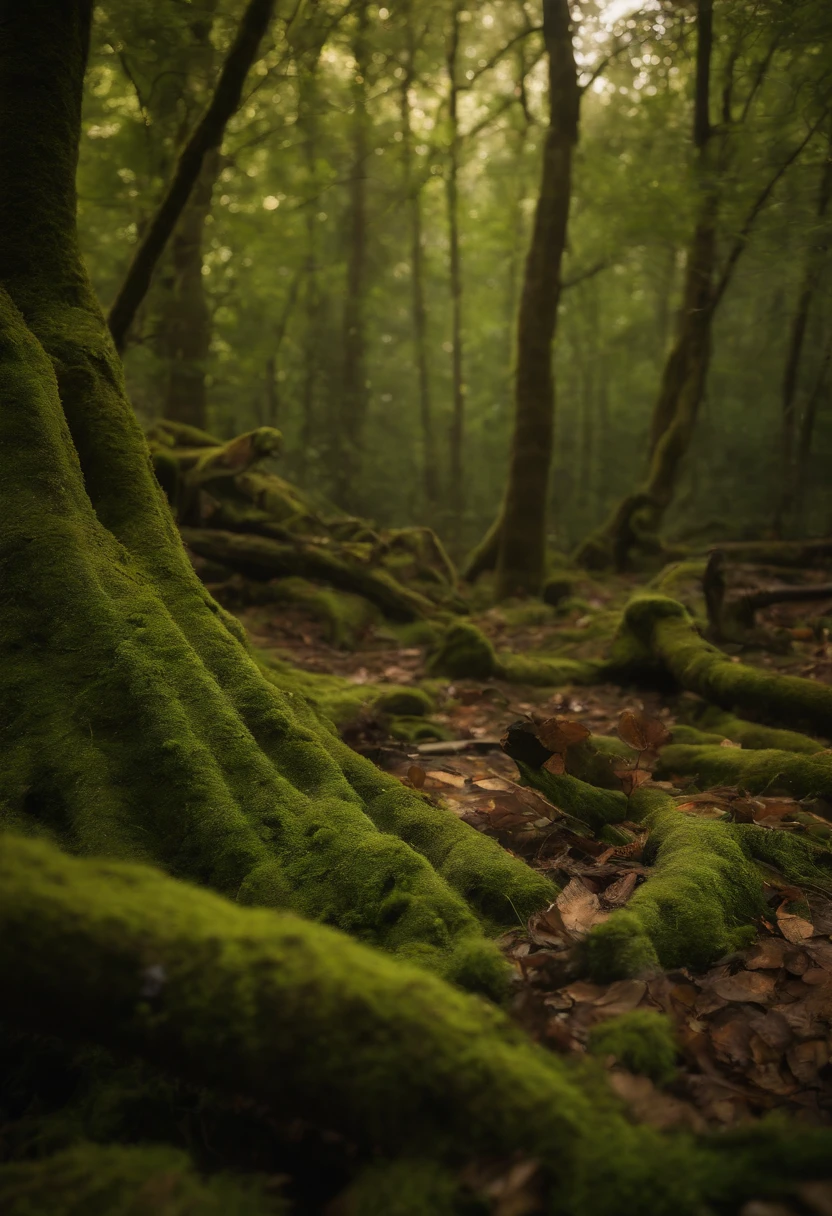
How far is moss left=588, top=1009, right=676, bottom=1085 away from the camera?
1.69 m

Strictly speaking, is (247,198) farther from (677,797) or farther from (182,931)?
(182,931)

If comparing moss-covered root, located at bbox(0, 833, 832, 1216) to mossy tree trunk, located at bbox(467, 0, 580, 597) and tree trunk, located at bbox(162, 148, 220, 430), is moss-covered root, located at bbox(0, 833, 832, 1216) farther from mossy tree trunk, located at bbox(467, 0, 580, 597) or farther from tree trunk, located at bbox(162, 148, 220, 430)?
tree trunk, located at bbox(162, 148, 220, 430)

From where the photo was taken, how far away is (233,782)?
269 cm

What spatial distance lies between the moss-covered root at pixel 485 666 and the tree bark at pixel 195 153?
425 centimetres

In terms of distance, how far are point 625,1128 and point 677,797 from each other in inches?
104

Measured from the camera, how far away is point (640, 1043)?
1.71 m

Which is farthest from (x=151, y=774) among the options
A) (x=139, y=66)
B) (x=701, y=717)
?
(x=139, y=66)

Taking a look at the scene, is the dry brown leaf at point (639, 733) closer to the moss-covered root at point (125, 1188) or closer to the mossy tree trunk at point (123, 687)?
the mossy tree trunk at point (123, 687)

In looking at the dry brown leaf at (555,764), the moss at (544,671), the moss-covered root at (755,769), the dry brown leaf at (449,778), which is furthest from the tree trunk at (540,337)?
the dry brown leaf at (555,764)

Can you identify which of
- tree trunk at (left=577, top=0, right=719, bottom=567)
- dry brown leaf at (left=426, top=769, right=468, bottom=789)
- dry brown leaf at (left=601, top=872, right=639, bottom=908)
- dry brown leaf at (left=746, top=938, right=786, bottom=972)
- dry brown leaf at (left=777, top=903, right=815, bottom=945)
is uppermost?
tree trunk at (left=577, top=0, right=719, bottom=567)

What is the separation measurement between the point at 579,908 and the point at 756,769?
2165 millimetres

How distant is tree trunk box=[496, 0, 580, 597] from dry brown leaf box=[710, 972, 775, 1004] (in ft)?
34.2

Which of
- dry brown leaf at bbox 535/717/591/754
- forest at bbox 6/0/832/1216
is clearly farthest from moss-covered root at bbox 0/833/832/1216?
dry brown leaf at bbox 535/717/591/754

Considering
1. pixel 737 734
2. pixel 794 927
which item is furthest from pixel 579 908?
pixel 737 734
